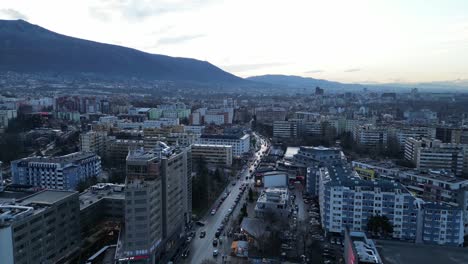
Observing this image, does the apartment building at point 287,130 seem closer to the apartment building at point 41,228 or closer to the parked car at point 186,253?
the parked car at point 186,253

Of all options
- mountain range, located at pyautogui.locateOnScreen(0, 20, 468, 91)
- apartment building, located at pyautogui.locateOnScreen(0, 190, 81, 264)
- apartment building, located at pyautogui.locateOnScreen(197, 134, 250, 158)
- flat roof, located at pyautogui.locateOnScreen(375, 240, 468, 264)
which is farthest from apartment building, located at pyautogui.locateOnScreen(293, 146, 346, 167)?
mountain range, located at pyautogui.locateOnScreen(0, 20, 468, 91)

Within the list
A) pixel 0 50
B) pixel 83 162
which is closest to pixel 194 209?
pixel 83 162

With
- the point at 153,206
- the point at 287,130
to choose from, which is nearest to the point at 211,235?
the point at 153,206

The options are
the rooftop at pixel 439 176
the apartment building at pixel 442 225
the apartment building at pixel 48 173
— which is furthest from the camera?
the apartment building at pixel 48 173

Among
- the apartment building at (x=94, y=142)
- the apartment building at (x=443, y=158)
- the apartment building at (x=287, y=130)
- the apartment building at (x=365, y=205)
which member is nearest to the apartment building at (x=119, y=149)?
the apartment building at (x=94, y=142)

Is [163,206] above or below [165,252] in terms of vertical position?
above

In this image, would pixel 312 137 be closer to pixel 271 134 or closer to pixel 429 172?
pixel 271 134
